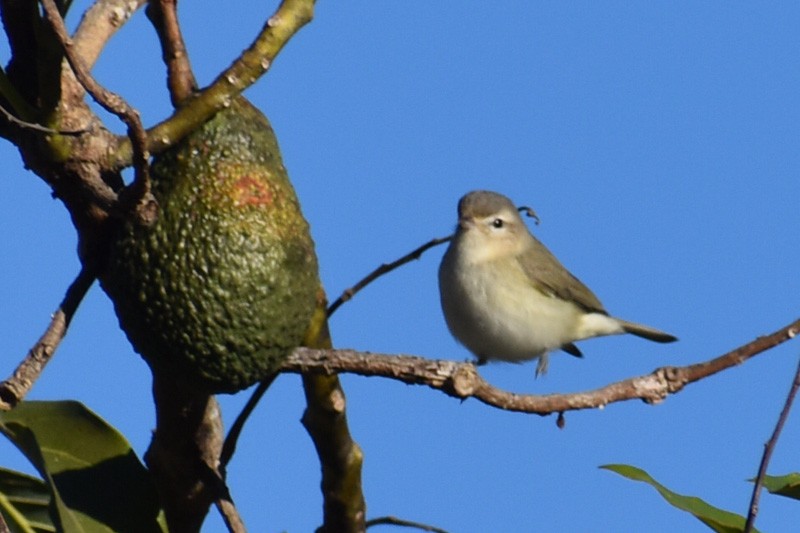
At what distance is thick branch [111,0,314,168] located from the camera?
2027mm

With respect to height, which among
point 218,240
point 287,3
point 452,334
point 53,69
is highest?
point 452,334

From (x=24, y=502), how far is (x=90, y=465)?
0.81ft

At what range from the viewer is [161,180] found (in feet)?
6.70

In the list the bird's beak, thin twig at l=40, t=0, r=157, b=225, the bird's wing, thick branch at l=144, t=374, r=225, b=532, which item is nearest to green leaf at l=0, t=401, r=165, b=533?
thick branch at l=144, t=374, r=225, b=532

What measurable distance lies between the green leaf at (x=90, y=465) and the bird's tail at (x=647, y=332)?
189 inches

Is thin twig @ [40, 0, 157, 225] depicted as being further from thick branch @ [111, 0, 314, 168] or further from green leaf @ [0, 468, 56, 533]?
green leaf @ [0, 468, 56, 533]

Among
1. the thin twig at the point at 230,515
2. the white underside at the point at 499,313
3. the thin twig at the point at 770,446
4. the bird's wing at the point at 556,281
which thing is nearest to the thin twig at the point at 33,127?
the thin twig at the point at 230,515

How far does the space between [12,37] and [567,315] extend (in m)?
4.62

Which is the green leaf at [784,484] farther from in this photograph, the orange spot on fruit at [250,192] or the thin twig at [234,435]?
the orange spot on fruit at [250,192]

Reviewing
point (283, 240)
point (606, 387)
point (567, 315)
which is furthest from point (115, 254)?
point (567, 315)

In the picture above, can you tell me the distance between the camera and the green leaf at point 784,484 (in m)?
2.46

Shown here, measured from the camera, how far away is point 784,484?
8.14ft

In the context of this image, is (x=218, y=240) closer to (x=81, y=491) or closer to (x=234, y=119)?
(x=234, y=119)

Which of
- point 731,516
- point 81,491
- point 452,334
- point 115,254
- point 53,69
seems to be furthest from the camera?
point 452,334
